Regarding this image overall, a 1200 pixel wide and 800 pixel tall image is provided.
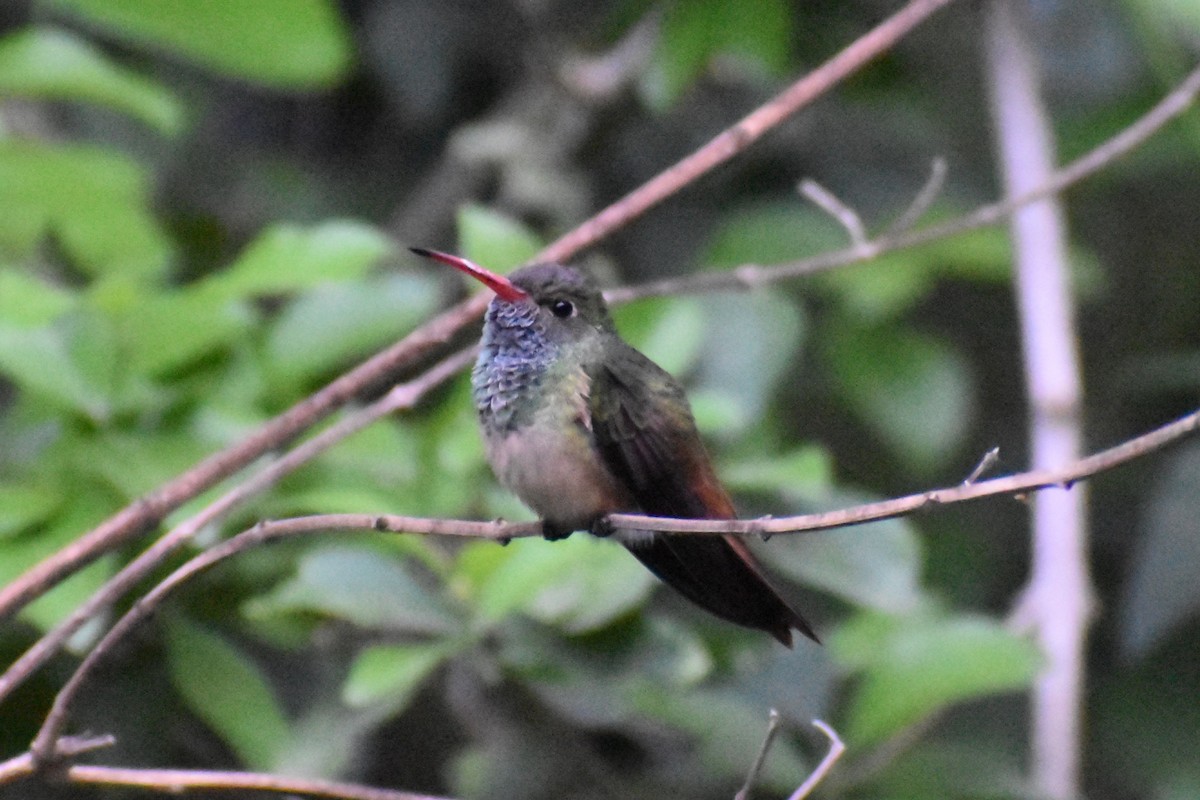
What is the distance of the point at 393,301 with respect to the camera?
2.54m

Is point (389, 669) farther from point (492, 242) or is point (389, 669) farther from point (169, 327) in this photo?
point (492, 242)

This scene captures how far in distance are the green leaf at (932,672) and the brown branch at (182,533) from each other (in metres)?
0.84

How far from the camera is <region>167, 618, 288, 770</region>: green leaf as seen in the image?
7.36 feet

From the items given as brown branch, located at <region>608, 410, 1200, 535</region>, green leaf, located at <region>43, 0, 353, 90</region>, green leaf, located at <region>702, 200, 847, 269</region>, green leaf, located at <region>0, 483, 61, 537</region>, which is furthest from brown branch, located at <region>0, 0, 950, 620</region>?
A: green leaf, located at <region>702, 200, 847, 269</region>

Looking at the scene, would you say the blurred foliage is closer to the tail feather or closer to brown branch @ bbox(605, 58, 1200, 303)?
brown branch @ bbox(605, 58, 1200, 303)

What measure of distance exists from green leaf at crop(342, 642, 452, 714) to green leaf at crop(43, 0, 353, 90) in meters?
1.18

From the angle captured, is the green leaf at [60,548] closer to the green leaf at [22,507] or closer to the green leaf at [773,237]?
the green leaf at [22,507]

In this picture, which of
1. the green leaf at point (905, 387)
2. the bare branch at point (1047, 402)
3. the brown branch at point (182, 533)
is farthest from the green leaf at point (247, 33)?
the bare branch at point (1047, 402)

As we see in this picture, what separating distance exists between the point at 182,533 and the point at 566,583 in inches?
26.2

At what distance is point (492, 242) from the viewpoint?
8.36 ft

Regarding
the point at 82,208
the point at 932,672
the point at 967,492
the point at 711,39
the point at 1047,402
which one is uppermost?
the point at 711,39

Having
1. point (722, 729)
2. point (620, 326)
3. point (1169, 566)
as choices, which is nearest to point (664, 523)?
point (722, 729)

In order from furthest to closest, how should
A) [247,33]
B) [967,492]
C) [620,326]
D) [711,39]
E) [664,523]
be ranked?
[711,39]
[247,33]
[620,326]
[664,523]
[967,492]

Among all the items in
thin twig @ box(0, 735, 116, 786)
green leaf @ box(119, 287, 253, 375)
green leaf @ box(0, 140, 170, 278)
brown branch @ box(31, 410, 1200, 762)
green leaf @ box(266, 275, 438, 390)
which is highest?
green leaf @ box(0, 140, 170, 278)
